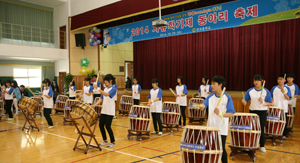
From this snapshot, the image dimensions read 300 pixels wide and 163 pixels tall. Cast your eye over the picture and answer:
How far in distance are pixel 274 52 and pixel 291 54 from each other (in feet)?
2.25

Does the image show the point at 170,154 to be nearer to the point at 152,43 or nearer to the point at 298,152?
the point at 298,152

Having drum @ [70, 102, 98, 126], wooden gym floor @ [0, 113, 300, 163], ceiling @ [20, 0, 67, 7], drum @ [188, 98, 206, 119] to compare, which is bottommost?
wooden gym floor @ [0, 113, 300, 163]

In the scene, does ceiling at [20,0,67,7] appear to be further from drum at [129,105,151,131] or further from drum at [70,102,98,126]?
drum at [70,102,98,126]

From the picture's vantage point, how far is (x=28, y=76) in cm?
1462

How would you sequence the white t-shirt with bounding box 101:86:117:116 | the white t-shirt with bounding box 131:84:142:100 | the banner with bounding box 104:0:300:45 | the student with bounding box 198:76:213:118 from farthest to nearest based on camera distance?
the white t-shirt with bounding box 131:84:142:100 → the student with bounding box 198:76:213:118 → the banner with bounding box 104:0:300:45 → the white t-shirt with bounding box 101:86:117:116

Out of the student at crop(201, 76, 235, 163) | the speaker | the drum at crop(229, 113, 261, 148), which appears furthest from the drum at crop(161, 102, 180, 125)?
the speaker

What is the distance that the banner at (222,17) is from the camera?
6422 mm

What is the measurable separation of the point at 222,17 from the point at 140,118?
4.41 metres

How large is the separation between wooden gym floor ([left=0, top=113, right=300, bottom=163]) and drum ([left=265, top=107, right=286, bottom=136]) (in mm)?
326

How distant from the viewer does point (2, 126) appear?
776 cm

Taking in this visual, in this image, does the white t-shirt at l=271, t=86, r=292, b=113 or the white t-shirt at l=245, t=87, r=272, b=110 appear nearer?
the white t-shirt at l=245, t=87, r=272, b=110

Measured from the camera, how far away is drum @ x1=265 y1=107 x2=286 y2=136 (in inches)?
198

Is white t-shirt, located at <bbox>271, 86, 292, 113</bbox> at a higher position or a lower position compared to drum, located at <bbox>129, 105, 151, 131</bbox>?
Result: higher

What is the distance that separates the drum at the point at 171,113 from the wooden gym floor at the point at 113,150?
326 millimetres
